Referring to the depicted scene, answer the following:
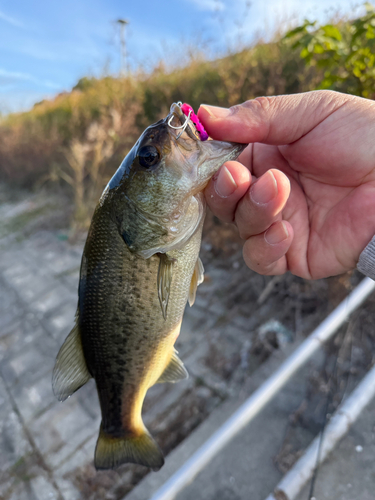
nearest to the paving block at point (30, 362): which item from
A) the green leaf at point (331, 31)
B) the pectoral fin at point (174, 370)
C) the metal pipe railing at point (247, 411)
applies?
the metal pipe railing at point (247, 411)

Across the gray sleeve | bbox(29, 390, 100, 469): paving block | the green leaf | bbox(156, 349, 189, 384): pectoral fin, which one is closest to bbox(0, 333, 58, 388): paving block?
bbox(29, 390, 100, 469): paving block

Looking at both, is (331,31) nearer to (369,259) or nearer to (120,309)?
(369,259)

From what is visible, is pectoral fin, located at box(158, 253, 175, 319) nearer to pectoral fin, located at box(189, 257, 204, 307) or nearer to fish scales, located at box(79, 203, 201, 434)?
fish scales, located at box(79, 203, 201, 434)

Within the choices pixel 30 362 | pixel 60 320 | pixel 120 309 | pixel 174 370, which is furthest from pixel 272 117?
pixel 60 320

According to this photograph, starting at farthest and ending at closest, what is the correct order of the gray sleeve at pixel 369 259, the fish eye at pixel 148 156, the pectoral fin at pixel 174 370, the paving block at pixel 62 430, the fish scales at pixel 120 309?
1. the paving block at pixel 62 430
2. the pectoral fin at pixel 174 370
3. the gray sleeve at pixel 369 259
4. the fish scales at pixel 120 309
5. the fish eye at pixel 148 156

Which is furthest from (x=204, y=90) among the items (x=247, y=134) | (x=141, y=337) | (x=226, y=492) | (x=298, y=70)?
(x=226, y=492)

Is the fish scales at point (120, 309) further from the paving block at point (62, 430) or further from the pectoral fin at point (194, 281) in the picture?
the paving block at point (62, 430)

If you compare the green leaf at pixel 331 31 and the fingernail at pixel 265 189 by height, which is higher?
the green leaf at pixel 331 31
